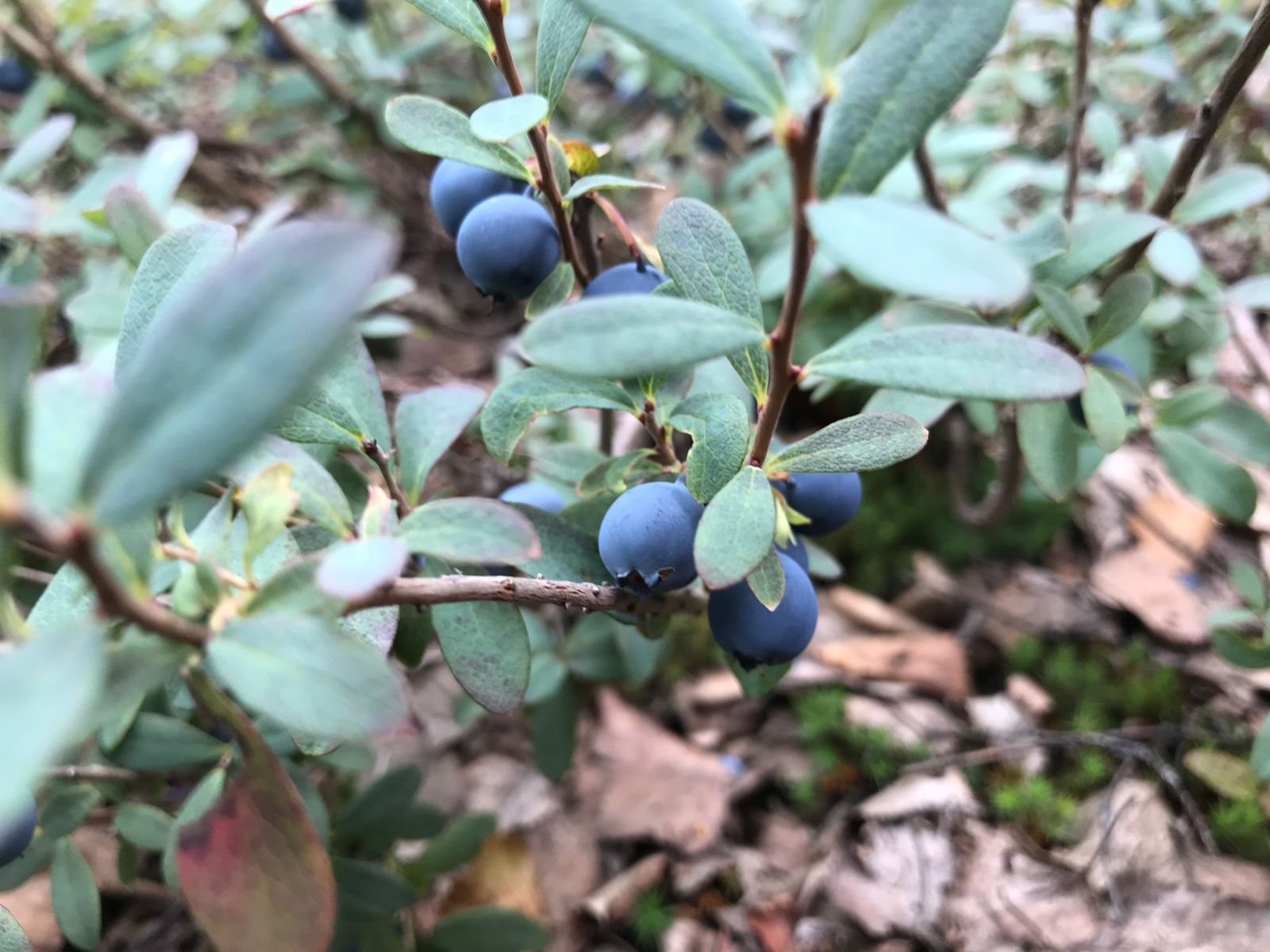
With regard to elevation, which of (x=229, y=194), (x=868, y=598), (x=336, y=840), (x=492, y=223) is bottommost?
(x=868, y=598)

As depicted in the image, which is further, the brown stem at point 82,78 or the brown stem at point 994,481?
the brown stem at point 82,78

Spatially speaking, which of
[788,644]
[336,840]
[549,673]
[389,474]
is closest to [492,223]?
[389,474]

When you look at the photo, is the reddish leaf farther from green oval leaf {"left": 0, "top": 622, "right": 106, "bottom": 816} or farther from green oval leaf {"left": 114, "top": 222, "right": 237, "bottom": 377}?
green oval leaf {"left": 114, "top": 222, "right": 237, "bottom": 377}

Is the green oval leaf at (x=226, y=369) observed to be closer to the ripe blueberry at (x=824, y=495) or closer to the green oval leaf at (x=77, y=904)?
the ripe blueberry at (x=824, y=495)

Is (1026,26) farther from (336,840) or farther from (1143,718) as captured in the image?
(336,840)

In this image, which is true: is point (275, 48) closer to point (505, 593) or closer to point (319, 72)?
point (319, 72)

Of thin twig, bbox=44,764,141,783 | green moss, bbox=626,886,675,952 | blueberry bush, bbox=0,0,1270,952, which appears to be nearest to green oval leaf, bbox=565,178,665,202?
blueberry bush, bbox=0,0,1270,952

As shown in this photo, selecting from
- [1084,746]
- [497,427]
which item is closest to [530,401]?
[497,427]

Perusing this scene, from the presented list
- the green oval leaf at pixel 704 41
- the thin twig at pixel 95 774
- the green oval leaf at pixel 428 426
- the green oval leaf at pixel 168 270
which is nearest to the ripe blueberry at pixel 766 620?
the green oval leaf at pixel 428 426

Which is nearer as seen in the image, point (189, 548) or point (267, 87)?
point (189, 548)
